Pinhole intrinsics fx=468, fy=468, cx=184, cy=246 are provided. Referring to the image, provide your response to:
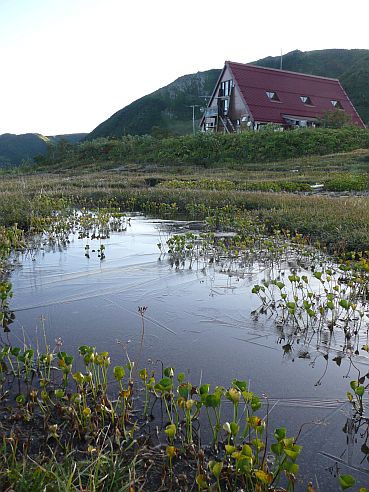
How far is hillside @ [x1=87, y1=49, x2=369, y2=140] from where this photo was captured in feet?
250

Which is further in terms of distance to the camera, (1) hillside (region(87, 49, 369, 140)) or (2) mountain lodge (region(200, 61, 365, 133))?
(1) hillside (region(87, 49, 369, 140))

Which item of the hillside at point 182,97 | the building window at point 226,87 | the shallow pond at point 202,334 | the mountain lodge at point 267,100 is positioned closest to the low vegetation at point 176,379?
the shallow pond at point 202,334

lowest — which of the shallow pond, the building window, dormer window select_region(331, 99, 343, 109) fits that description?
the shallow pond

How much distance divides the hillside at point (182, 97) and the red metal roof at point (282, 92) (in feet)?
92.9

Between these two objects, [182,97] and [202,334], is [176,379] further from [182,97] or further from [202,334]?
[182,97]

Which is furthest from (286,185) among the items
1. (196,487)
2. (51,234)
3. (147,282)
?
(196,487)

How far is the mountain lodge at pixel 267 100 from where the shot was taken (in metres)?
40.0

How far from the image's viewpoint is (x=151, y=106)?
264 feet

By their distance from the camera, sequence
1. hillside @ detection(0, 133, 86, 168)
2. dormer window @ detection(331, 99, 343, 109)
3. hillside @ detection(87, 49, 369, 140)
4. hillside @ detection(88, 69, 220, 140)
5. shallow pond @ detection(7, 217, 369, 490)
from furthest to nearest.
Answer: hillside @ detection(0, 133, 86, 168)
hillside @ detection(87, 49, 369, 140)
hillside @ detection(88, 69, 220, 140)
dormer window @ detection(331, 99, 343, 109)
shallow pond @ detection(7, 217, 369, 490)

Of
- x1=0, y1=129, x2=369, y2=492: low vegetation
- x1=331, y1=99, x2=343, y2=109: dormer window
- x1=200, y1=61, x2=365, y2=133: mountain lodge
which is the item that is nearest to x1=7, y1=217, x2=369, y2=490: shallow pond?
x1=0, y1=129, x2=369, y2=492: low vegetation

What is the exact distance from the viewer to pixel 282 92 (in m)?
42.7

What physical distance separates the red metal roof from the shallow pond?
34.7 metres

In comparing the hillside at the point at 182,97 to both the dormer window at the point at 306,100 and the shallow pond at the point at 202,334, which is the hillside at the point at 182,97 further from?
the shallow pond at the point at 202,334

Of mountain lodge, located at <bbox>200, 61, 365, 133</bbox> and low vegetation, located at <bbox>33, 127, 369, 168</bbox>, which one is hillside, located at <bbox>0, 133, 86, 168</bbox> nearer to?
mountain lodge, located at <bbox>200, 61, 365, 133</bbox>
